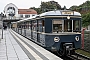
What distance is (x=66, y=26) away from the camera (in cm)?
1744

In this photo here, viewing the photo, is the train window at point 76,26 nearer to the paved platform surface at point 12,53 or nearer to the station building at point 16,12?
the paved platform surface at point 12,53

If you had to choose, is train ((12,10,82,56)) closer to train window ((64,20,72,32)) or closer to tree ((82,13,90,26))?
train window ((64,20,72,32))

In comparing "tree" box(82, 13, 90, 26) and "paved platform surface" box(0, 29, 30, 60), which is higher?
"tree" box(82, 13, 90, 26)

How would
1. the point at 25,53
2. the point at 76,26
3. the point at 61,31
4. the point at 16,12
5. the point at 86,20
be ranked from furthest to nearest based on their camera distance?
the point at 16,12, the point at 86,20, the point at 76,26, the point at 61,31, the point at 25,53

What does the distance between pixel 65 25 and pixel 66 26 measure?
95 mm

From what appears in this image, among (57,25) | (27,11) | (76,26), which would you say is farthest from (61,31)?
(27,11)

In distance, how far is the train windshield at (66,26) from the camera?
1717cm

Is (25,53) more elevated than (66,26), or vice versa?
(66,26)

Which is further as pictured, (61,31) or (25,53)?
(61,31)

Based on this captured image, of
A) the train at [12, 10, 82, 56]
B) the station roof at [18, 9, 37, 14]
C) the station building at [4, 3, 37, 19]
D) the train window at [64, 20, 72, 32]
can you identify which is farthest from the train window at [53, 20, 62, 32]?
the station building at [4, 3, 37, 19]

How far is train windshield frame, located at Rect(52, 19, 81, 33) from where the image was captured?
1717 cm

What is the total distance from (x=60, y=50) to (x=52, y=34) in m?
1.37

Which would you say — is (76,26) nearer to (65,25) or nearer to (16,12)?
(65,25)

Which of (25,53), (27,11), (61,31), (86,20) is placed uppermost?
(27,11)
